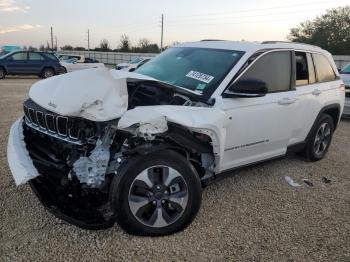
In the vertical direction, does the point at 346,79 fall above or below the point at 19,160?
below

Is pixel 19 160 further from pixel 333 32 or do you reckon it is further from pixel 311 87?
pixel 333 32

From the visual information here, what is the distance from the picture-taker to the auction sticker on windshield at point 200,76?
437 cm

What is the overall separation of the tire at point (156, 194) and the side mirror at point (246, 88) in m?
1.01

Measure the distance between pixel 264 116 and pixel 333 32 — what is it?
165ft

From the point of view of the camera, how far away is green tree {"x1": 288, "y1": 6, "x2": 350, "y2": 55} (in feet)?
161

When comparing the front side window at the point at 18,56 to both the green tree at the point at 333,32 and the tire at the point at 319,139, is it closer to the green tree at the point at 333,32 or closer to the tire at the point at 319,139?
the tire at the point at 319,139

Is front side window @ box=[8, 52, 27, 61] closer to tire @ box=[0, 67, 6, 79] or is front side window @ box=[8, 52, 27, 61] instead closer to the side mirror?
tire @ box=[0, 67, 6, 79]

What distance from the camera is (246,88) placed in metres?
4.20

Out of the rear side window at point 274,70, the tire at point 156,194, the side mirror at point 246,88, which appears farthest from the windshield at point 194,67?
the tire at point 156,194

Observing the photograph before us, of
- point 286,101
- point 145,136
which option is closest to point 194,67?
point 286,101

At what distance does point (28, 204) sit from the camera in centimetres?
421

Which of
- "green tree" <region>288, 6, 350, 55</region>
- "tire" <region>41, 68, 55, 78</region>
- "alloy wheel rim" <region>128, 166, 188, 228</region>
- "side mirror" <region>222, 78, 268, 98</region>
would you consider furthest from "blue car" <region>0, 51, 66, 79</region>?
"green tree" <region>288, 6, 350, 55</region>

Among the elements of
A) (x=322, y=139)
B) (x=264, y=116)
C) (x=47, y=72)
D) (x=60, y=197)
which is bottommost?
(x=47, y=72)

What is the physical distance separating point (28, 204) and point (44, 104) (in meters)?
1.13
